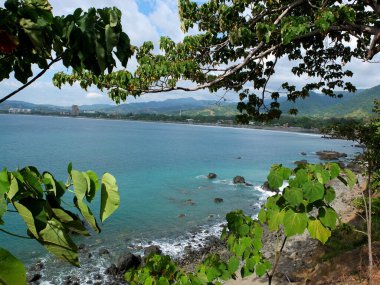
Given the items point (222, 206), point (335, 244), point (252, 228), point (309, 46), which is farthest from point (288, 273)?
point (222, 206)

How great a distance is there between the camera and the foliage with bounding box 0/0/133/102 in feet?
5.74

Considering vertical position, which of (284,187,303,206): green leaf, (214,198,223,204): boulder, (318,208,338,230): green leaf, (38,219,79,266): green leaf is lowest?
(214,198,223,204): boulder

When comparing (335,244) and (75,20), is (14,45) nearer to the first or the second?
(75,20)

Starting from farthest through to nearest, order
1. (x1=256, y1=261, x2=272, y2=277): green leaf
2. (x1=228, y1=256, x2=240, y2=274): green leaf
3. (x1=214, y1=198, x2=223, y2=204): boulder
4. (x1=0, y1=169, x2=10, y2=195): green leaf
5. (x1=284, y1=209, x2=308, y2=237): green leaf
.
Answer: (x1=214, y1=198, x2=223, y2=204): boulder
(x1=228, y1=256, x2=240, y2=274): green leaf
(x1=256, y1=261, x2=272, y2=277): green leaf
(x1=284, y1=209, x2=308, y2=237): green leaf
(x1=0, y1=169, x2=10, y2=195): green leaf

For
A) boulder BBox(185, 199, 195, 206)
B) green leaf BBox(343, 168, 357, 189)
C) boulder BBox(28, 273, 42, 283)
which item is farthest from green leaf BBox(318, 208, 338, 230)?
boulder BBox(185, 199, 195, 206)

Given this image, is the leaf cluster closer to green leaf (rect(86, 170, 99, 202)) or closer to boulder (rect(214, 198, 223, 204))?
green leaf (rect(86, 170, 99, 202))

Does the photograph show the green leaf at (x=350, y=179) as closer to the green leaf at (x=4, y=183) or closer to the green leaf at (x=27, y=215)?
the green leaf at (x=27, y=215)

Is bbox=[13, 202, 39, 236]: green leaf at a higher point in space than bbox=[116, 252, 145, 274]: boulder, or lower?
higher

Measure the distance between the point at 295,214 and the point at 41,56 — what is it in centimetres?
297

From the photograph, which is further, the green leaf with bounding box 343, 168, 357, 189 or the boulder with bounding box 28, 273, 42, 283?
the boulder with bounding box 28, 273, 42, 283

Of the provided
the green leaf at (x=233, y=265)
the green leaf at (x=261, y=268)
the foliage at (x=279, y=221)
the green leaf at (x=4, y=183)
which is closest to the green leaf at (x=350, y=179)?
the foliage at (x=279, y=221)

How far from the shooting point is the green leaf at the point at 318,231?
3.40 metres

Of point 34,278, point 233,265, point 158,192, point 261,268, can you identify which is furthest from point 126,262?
point 158,192

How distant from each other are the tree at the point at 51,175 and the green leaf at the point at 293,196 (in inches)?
92.5
